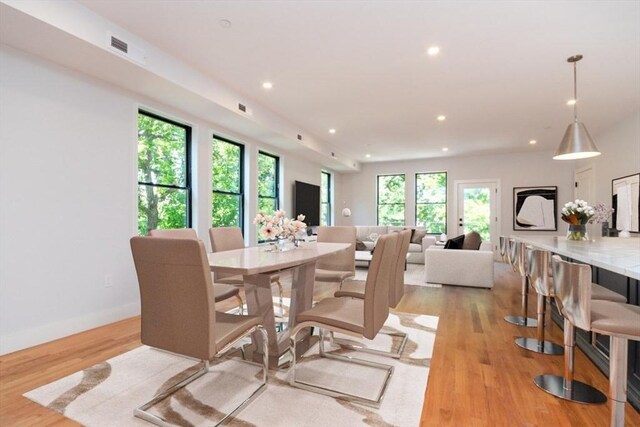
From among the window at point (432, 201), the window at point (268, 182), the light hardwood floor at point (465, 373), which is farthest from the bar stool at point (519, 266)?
the window at point (432, 201)

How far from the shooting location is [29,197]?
2732 millimetres

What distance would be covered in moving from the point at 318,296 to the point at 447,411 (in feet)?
8.87

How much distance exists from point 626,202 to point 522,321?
335cm

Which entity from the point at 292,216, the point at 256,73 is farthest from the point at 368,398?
the point at 292,216

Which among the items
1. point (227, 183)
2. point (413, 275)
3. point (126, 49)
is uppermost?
point (126, 49)

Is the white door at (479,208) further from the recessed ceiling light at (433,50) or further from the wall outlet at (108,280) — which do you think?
the wall outlet at (108,280)

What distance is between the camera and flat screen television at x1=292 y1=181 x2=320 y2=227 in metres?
7.04

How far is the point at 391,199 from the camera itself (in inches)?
376

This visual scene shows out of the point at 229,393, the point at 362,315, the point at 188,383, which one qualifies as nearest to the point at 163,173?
the point at 188,383

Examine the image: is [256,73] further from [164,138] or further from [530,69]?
[530,69]

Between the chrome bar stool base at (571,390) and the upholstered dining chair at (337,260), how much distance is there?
1594 millimetres

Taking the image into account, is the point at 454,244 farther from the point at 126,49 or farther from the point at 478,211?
the point at 126,49

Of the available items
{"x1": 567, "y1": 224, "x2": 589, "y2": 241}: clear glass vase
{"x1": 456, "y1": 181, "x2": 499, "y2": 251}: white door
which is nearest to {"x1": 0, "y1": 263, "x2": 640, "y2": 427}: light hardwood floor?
{"x1": 567, "y1": 224, "x2": 589, "y2": 241}: clear glass vase

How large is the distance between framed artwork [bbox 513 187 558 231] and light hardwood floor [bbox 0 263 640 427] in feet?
17.3
